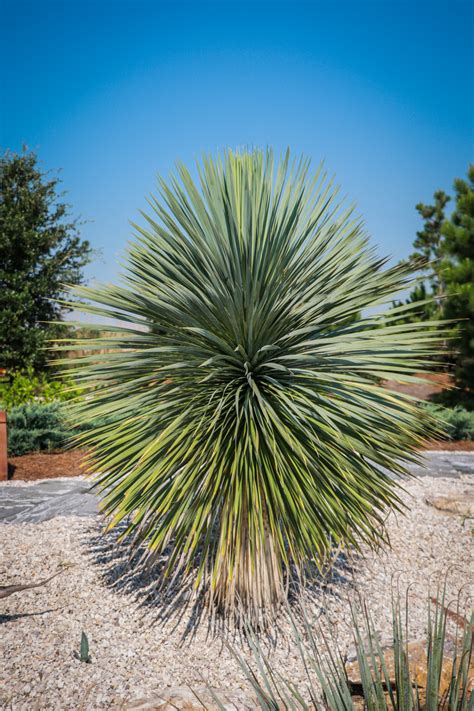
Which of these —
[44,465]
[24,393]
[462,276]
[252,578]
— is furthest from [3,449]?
[462,276]

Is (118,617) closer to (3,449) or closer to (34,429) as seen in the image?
(3,449)

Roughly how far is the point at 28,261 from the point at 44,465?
821cm

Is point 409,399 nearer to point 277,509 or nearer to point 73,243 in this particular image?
point 277,509

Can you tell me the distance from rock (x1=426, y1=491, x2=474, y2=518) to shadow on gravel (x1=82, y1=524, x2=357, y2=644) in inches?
67.6

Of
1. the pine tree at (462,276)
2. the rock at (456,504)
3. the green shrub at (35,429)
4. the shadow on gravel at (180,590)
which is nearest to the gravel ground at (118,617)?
the shadow on gravel at (180,590)

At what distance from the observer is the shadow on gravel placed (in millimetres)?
3330

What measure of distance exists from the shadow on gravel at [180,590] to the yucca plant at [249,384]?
17 cm

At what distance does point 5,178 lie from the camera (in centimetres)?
1447

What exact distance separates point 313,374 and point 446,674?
174cm

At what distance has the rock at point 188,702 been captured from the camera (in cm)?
245

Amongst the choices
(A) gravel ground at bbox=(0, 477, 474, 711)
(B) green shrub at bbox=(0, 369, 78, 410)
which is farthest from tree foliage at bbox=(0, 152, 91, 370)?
(A) gravel ground at bbox=(0, 477, 474, 711)

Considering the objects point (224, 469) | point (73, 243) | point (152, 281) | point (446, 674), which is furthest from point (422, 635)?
point (73, 243)

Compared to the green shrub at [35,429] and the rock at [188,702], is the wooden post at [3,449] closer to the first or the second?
the green shrub at [35,429]

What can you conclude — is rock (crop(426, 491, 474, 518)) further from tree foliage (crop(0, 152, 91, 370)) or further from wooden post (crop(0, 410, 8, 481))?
tree foliage (crop(0, 152, 91, 370))
